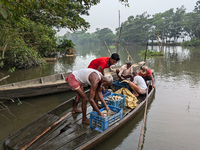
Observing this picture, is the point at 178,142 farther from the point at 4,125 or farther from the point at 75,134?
the point at 4,125

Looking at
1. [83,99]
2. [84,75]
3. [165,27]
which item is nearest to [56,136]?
[83,99]

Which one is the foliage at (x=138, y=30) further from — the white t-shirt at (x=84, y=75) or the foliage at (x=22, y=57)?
the white t-shirt at (x=84, y=75)

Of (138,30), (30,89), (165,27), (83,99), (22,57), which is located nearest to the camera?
(83,99)

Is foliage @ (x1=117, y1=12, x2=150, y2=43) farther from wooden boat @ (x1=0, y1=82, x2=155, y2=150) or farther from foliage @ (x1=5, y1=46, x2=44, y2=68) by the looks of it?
wooden boat @ (x1=0, y1=82, x2=155, y2=150)

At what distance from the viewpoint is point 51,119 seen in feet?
11.9

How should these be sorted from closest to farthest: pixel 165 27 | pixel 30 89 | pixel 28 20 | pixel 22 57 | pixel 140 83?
pixel 140 83 → pixel 30 89 → pixel 28 20 → pixel 22 57 → pixel 165 27

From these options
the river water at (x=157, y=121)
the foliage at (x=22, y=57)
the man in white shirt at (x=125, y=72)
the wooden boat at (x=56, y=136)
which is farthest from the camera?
the foliage at (x=22, y=57)

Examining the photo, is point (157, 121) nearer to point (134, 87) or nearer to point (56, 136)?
point (134, 87)

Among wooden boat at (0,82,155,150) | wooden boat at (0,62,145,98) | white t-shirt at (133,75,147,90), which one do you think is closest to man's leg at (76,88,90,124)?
wooden boat at (0,82,155,150)

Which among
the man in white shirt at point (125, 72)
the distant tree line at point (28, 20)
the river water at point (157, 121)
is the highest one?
the distant tree line at point (28, 20)

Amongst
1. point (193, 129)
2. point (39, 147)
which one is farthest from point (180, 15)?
point (39, 147)

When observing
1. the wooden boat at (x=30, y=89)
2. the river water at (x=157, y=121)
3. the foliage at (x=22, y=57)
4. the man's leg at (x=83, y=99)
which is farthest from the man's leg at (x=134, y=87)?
the foliage at (x=22, y=57)

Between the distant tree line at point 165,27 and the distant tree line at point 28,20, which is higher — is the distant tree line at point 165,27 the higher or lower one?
the higher one

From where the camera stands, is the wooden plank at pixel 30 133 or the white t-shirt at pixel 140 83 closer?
the wooden plank at pixel 30 133
